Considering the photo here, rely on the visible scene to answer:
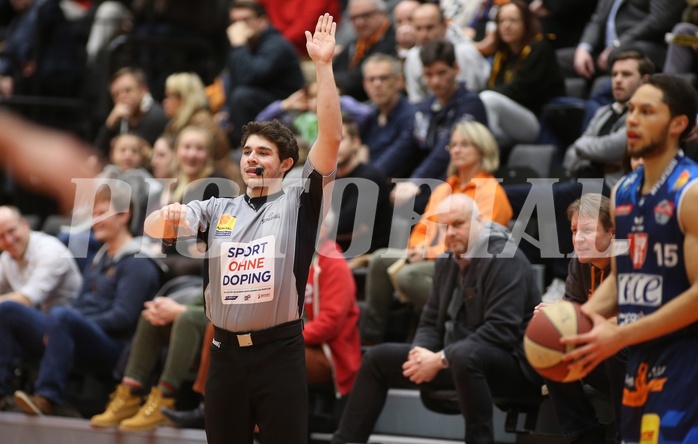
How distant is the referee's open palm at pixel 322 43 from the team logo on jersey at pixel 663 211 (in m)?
1.55

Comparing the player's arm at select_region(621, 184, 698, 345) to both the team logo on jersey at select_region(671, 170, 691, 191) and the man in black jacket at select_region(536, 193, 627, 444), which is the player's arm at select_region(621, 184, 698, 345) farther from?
the man in black jacket at select_region(536, 193, 627, 444)

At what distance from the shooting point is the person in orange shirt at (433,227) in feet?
21.9

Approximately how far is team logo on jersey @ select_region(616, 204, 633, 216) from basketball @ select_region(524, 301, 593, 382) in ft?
1.37

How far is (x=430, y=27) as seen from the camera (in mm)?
8633

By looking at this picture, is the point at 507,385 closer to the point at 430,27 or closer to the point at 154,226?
the point at 154,226

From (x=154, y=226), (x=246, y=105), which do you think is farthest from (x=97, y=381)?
(x=154, y=226)

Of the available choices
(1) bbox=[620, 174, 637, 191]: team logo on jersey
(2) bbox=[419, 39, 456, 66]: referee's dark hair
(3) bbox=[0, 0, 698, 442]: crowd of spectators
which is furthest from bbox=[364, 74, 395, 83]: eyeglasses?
(1) bbox=[620, 174, 637, 191]: team logo on jersey

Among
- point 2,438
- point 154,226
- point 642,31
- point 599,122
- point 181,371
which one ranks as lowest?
point 2,438

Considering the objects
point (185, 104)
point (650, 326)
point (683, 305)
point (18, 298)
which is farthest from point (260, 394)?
point (185, 104)

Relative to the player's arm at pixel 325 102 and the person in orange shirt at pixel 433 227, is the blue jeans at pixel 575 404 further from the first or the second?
the player's arm at pixel 325 102

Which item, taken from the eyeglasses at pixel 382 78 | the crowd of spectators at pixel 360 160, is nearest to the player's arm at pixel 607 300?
the crowd of spectators at pixel 360 160

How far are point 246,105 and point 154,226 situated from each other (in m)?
4.81

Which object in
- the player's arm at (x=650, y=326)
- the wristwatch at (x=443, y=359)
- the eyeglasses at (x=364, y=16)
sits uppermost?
the eyeglasses at (x=364, y=16)

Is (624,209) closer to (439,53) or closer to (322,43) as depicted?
(322,43)
